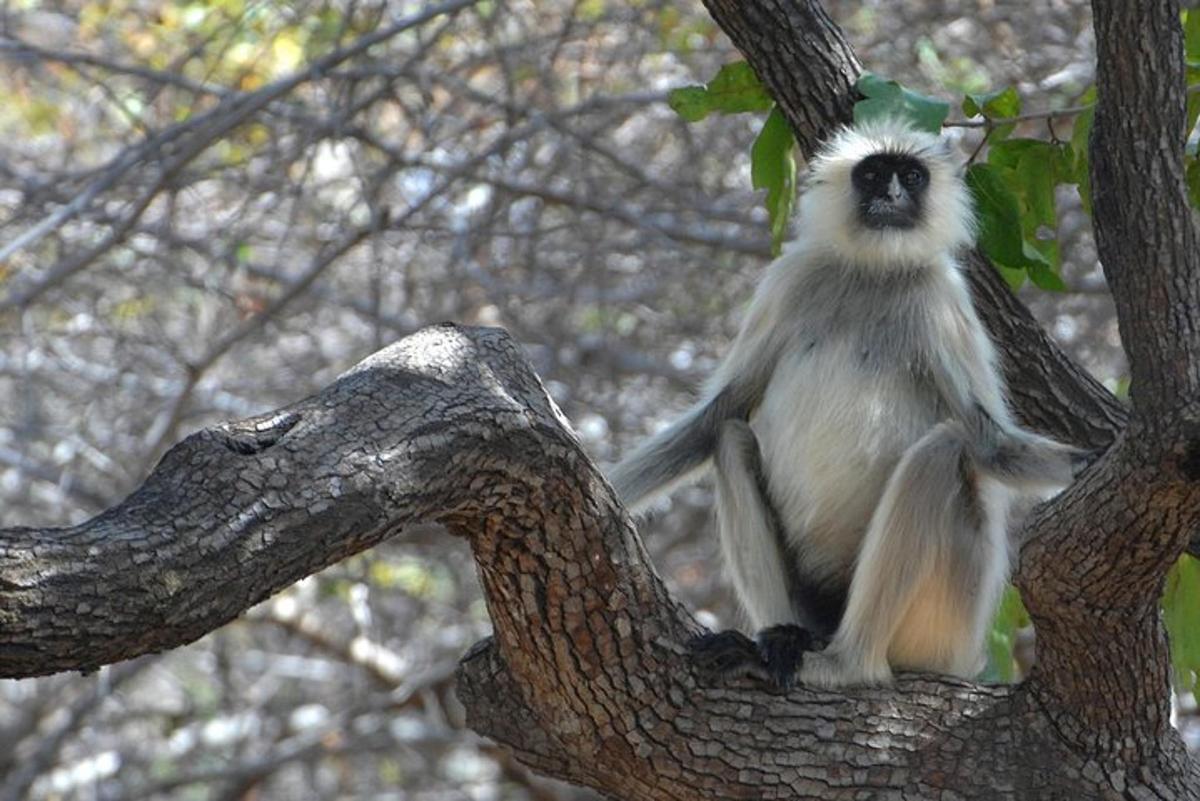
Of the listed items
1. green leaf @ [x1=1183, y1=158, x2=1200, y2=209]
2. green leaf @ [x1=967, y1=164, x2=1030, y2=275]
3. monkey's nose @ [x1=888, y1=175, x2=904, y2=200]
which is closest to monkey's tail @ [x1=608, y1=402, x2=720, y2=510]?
monkey's nose @ [x1=888, y1=175, x2=904, y2=200]

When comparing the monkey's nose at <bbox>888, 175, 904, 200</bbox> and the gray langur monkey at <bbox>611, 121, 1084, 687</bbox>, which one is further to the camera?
the monkey's nose at <bbox>888, 175, 904, 200</bbox>

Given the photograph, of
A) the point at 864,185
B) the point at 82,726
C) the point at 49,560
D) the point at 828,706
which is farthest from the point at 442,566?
the point at 49,560

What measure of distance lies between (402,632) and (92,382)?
218cm

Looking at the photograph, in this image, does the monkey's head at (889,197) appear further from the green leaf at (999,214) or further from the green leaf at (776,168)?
the green leaf at (999,214)

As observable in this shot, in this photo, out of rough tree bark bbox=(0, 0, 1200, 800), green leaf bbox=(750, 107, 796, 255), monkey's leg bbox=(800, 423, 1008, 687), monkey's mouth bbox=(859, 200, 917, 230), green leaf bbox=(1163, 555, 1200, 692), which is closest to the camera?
rough tree bark bbox=(0, 0, 1200, 800)

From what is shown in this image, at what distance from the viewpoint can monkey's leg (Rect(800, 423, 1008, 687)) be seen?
13.0ft

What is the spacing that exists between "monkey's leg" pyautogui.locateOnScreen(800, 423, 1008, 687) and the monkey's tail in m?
0.54

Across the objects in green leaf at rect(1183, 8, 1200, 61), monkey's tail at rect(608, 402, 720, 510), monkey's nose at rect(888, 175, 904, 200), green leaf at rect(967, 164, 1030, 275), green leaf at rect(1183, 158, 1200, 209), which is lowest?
monkey's tail at rect(608, 402, 720, 510)

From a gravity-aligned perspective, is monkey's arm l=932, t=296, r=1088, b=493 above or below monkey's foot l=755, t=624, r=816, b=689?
above

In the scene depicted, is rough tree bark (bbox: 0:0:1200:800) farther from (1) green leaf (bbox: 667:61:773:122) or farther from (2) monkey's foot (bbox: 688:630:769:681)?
(1) green leaf (bbox: 667:61:773:122)

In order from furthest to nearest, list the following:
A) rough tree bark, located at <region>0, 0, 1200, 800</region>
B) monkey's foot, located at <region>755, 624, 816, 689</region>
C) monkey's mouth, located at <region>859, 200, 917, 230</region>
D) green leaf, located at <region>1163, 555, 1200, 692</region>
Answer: monkey's mouth, located at <region>859, 200, 917, 230</region>, green leaf, located at <region>1163, 555, 1200, 692</region>, monkey's foot, located at <region>755, 624, 816, 689</region>, rough tree bark, located at <region>0, 0, 1200, 800</region>

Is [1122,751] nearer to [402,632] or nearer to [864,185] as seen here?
[864,185]

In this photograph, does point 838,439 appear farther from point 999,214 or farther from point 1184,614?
point 1184,614

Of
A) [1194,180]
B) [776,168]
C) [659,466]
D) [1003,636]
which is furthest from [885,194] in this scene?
[1003,636]
